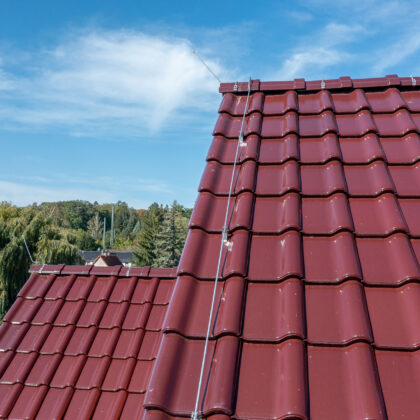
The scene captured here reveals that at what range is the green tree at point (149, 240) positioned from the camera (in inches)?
1699

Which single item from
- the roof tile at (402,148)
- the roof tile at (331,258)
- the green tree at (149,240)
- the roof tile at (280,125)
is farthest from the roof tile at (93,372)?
the green tree at (149,240)

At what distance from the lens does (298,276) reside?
1545mm

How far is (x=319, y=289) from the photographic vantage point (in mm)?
1525

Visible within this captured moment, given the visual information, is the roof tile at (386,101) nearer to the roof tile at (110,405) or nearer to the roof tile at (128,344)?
the roof tile at (128,344)

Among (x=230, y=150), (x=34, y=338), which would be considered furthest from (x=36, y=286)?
(x=230, y=150)

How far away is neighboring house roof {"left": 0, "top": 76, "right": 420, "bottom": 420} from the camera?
1228 millimetres

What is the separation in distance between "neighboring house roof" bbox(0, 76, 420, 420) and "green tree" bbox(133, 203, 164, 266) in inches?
1551

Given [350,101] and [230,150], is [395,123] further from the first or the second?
[230,150]

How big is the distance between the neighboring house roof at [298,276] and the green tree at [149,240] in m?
39.4

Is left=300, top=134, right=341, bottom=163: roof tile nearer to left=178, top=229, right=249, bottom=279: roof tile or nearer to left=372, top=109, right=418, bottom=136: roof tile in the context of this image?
left=372, top=109, right=418, bottom=136: roof tile

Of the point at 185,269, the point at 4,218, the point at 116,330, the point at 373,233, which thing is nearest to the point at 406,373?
the point at 373,233

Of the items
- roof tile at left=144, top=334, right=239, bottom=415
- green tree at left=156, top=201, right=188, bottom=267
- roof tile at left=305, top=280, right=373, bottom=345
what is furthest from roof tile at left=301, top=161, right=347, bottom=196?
green tree at left=156, top=201, right=188, bottom=267

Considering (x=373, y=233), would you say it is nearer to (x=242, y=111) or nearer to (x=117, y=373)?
(x=242, y=111)

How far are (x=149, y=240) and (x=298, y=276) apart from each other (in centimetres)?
4424
